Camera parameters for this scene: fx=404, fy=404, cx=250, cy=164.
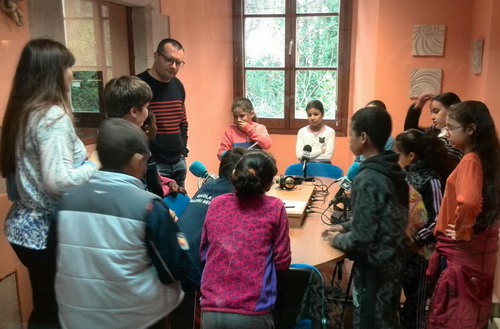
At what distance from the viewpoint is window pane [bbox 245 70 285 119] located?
57.8 inches

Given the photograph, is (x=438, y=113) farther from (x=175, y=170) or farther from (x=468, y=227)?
(x=175, y=170)

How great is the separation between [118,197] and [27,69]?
17.8 inches

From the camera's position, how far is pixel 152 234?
105 centimetres

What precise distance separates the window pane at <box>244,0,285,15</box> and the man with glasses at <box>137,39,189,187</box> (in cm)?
33

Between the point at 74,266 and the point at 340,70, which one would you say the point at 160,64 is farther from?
the point at 74,266

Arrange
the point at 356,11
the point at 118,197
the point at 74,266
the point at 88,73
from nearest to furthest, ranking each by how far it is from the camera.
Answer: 1. the point at 118,197
2. the point at 74,266
3. the point at 356,11
4. the point at 88,73

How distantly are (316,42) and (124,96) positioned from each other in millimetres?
687

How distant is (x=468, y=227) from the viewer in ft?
3.99

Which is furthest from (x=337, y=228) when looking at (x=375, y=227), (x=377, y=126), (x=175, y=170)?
(x=175, y=170)

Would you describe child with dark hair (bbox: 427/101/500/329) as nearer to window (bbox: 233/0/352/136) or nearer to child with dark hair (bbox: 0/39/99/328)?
window (bbox: 233/0/352/136)

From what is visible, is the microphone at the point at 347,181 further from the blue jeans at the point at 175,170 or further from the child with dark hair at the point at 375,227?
the blue jeans at the point at 175,170

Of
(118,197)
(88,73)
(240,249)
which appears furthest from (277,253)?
(88,73)

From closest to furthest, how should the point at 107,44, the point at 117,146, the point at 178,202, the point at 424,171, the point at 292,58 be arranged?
the point at 117,146, the point at 424,171, the point at 178,202, the point at 292,58, the point at 107,44

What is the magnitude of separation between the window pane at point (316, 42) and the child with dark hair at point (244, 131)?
0.83 ft
